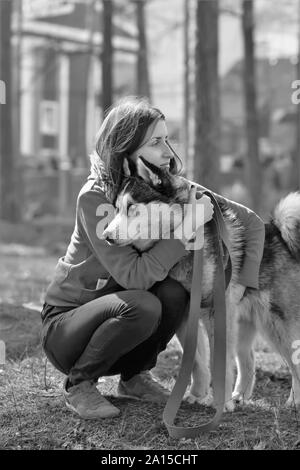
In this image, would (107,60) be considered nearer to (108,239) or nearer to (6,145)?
(6,145)

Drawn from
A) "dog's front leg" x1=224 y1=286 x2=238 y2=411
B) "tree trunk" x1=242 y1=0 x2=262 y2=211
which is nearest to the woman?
"dog's front leg" x1=224 y1=286 x2=238 y2=411

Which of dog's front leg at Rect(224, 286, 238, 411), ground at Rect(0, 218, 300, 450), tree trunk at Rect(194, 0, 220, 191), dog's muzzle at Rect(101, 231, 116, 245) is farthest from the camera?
tree trunk at Rect(194, 0, 220, 191)

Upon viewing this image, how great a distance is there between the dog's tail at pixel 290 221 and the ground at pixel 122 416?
849 mm

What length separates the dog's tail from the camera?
11.8 feet

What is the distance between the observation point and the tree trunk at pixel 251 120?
14.7 meters

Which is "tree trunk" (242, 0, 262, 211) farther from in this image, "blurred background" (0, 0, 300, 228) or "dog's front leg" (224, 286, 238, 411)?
"dog's front leg" (224, 286, 238, 411)

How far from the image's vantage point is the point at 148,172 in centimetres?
309

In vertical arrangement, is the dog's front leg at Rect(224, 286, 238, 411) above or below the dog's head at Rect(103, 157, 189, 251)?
below

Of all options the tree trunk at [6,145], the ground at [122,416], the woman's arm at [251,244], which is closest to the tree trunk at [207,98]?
the ground at [122,416]

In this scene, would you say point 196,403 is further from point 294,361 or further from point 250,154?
point 250,154

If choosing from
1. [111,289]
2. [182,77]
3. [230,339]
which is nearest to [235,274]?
[230,339]

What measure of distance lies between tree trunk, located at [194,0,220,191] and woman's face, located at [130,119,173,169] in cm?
544

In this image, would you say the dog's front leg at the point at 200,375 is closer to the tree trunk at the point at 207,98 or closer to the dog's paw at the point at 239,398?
the dog's paw at the point at 239,398
